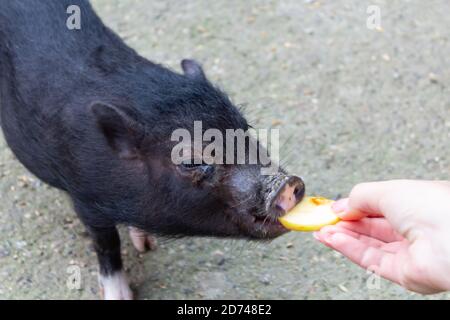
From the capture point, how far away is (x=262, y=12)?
550 cm

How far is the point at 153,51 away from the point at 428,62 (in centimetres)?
174

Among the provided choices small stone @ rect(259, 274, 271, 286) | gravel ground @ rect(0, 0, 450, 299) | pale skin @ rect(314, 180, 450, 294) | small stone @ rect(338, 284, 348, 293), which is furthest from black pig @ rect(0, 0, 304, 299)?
small stone @ rect(338, 284, 348, 293)

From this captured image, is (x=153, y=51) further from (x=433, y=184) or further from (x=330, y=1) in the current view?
(x=433, y=184)

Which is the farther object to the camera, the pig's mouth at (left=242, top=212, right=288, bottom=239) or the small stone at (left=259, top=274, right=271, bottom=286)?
the small stone at (left=259, top=274, right=271, bottom=286)

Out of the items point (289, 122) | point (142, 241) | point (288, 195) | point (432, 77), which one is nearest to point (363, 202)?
point (288, 195)

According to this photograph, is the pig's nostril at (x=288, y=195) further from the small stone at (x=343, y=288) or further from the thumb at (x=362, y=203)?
the small stone at (x=343, y=288)

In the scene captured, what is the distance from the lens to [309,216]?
9.59 feet

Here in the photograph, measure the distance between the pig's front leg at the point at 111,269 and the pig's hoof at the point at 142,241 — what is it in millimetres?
234

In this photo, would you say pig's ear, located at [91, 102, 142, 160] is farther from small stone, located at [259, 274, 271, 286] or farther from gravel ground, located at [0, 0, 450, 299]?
small stone, located at [259, 274, 271, 286]

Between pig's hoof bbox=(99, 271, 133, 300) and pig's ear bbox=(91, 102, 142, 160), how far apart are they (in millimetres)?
823

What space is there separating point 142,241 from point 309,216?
4.09 ft

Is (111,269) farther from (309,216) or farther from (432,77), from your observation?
(432,77)

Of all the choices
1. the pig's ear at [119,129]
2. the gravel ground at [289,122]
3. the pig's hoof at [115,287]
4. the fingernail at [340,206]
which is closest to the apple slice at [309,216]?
the fingernail at [340,206]

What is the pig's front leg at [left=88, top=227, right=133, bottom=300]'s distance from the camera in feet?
11.8
